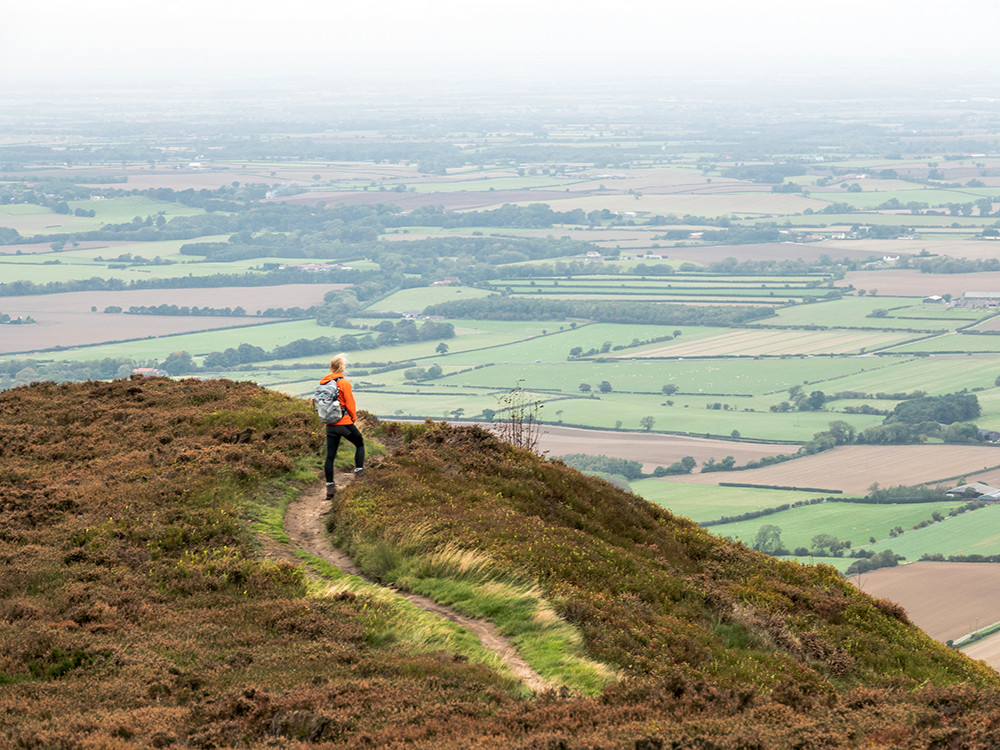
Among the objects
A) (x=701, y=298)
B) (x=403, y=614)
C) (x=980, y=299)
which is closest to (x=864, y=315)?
(x=980, y=299)

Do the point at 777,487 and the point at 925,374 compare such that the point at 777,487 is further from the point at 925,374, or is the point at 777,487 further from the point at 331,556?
the point at 331,556

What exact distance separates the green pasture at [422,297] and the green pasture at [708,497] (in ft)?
316

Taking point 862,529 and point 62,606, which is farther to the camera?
point 862,529

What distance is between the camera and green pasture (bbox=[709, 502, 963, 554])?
6838 cm

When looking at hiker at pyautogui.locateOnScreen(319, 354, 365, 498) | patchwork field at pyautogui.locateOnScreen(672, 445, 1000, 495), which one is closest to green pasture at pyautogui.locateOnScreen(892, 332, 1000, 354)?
patchwork field at pyautogui.locateOnScreen(672, 445, 1000, 495)

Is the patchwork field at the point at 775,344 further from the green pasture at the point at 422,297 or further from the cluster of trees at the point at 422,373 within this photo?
the green pasture at the point at 422,297

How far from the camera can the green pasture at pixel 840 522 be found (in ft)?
224

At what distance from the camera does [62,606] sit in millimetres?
13758

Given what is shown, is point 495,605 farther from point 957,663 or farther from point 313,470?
point 957,663

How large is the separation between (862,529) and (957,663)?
54465 mm

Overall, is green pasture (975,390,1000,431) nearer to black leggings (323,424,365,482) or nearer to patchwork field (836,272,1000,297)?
patchwork field (836,272,1000,297)

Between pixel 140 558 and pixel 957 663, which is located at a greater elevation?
pixel 140 558

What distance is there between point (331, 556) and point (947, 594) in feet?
148

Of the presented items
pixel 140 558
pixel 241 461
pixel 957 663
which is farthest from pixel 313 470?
pixel 957 663
